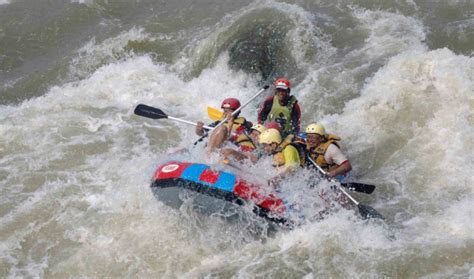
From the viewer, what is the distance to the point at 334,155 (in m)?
7.77

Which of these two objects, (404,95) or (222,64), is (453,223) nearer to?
(404,95)

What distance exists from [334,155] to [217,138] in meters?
1.51

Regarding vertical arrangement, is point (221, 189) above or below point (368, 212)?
above

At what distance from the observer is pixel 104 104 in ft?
37.6

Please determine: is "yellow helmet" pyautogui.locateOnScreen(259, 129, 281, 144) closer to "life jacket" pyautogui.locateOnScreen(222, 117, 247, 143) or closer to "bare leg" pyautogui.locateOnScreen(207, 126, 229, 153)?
"bare leg" pyautogui.locateOnScreen(207, 126, 229, 153)

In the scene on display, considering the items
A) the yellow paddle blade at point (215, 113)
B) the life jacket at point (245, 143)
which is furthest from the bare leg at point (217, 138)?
the yellow paddle blade at point (215, 113)

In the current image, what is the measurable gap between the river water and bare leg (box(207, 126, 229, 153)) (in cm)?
76

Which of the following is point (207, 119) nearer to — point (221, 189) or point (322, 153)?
point (322, 153)

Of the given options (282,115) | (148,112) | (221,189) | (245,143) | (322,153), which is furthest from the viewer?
(148,112)

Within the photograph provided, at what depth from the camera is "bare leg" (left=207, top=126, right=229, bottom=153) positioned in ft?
25.2

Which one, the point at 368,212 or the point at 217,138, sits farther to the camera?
the point at 217,138

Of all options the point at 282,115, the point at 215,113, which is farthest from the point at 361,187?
the point at 215,113

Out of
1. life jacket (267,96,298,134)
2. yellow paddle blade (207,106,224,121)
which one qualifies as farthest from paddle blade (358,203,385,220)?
yellow paddle blade (207,106,224,121)

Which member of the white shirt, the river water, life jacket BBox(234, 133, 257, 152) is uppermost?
life jacket BBox(234, 133, 257, 152)
